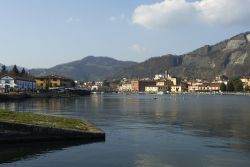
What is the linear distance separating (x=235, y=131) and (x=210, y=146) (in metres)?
10.0

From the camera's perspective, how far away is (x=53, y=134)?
2878 cm

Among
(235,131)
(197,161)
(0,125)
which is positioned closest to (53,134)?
(0,125)

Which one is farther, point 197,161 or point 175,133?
point 175,133

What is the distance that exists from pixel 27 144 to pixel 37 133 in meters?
1.07

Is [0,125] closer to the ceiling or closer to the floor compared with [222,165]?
closer to the ceiling

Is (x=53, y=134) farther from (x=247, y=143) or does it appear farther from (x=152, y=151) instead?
(x=247, y=143)

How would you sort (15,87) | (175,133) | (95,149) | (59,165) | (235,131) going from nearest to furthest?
(59,165) < (95,149) < (175,133) < (235,131) < (15,87)

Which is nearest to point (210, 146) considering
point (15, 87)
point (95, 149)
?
point (95, 149)

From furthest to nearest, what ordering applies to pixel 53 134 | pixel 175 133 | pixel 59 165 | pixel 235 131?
pixel 235 131 < pixel 175 133 < pixel 53 134 < pixel 59 165

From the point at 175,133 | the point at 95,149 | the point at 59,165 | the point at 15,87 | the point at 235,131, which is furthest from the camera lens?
the point at 15,87

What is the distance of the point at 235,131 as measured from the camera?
125ft

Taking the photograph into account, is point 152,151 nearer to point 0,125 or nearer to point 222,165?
point 222,165

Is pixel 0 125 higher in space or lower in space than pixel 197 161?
higher

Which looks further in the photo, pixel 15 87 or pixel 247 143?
pixel 15 87
